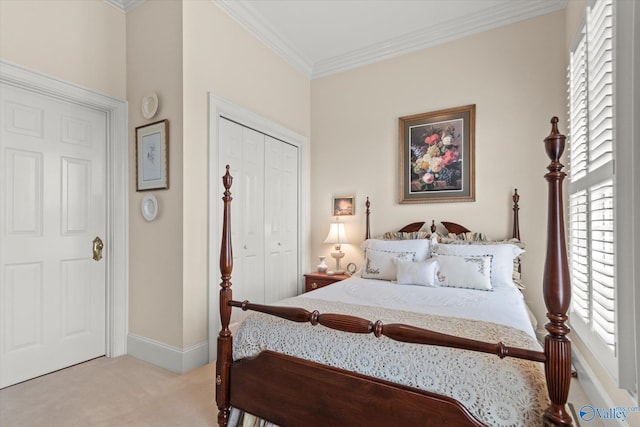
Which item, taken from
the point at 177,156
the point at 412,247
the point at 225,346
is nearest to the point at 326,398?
the point at 225,346

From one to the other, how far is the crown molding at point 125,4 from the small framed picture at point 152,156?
1.09 m

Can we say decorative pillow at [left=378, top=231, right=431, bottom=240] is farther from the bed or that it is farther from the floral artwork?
the bed

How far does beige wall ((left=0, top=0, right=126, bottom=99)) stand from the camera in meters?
2.27

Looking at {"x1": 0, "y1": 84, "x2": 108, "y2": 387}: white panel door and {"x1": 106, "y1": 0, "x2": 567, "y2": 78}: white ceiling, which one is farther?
{"x1": 106, "y1": 0, "x2": 567, "y2": 78}: white ceiling

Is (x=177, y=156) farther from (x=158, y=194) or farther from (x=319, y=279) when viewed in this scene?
(x=319, y=279)

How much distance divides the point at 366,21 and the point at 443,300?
277 centimetres

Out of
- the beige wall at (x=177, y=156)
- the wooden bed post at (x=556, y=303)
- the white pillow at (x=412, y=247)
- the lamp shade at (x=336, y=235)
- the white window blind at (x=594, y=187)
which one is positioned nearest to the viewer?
the wooden bed post at (x=556, y=303)

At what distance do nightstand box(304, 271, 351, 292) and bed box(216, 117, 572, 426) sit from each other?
1.32m

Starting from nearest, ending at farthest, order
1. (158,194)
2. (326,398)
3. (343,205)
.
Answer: (326,398) < (158,194) < (343,205)

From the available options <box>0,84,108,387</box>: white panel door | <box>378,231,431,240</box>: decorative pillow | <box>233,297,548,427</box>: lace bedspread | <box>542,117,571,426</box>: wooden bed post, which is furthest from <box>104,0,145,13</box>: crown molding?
<box>542,117,571,426</box>: wooden bed post

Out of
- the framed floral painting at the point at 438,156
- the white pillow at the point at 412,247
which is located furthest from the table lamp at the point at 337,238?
the framed floral painting at the point at 438,156

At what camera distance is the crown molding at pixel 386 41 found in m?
2.96

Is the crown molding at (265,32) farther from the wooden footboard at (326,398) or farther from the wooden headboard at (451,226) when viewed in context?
the wooden footboard at (326,398)

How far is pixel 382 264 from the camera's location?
290 centimetres
